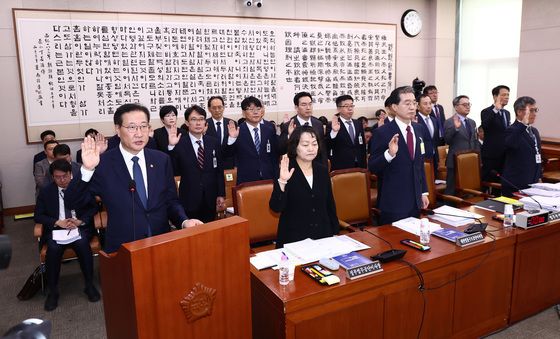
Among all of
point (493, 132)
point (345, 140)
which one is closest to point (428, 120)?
point (493, 132)

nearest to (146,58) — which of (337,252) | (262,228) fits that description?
(262,228)

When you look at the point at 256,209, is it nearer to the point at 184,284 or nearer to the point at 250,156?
the point at 250,156

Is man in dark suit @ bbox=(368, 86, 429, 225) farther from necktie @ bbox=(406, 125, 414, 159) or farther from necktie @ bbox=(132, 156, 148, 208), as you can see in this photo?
necktie @ bbox=(132, 156, 148, 208)

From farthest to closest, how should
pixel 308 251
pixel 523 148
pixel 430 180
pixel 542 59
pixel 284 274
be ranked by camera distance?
pixel 542 59, pixel 523 148, pixel 430 180, pixel 308 251, pixel 284 274

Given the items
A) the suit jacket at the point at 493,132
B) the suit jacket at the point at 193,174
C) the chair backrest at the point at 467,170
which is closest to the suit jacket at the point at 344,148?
the chair backrest at the point at 467,170

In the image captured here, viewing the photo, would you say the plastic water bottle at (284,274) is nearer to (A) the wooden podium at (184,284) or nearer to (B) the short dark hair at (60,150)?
(A) the wooden podium at (184,284)

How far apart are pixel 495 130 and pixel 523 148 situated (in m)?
1.31

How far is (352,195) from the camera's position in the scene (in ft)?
11.3

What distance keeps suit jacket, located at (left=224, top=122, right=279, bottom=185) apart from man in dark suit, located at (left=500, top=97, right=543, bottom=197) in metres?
2.16

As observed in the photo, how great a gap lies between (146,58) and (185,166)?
307 cm

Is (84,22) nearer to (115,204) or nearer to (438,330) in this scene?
(115,204)

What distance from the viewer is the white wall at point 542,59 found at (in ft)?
20.4

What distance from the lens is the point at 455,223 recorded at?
9.10 feet

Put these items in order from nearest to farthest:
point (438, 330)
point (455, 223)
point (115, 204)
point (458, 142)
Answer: point (115, 204)
point (438, 330)
point (455, 223)
point (458, 142)
